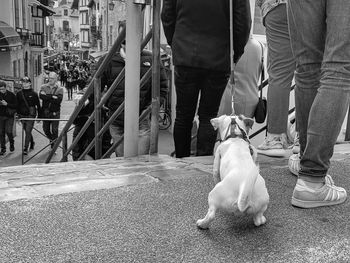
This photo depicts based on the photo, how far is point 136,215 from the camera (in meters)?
2.05

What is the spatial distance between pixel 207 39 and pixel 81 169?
1186mm

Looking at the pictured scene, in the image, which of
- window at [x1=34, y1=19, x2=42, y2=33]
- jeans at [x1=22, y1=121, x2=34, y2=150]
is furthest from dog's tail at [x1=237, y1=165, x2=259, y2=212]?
window at [x1=34, y1=19, x2=42, y2=33]

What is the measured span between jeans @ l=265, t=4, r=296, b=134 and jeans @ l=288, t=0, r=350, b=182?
0.92 m

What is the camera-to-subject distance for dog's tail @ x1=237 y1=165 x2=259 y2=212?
5.76ft

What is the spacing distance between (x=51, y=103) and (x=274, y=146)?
1062 cm

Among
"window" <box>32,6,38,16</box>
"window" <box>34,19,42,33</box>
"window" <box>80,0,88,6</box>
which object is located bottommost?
"window" <box>34,19,42,33</box>

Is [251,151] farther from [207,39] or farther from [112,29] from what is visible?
[112,29]

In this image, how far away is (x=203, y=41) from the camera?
3117 millimetres

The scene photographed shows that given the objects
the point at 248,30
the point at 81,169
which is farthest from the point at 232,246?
the point at 248,30

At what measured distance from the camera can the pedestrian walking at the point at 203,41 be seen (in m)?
3.10

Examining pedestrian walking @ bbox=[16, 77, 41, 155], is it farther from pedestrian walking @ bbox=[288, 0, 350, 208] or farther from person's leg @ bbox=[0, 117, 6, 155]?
pedestrian walking @ bbox=[288, 0, 350, 208]

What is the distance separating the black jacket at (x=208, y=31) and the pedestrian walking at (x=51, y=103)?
10432 mm

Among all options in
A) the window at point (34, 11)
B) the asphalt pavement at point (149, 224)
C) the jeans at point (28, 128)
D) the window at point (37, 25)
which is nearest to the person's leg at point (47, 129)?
the jeans at point (28, 128)

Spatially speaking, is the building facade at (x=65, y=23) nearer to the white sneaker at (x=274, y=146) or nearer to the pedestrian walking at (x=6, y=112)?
the pedestrian walking at (x=6, y=112)
